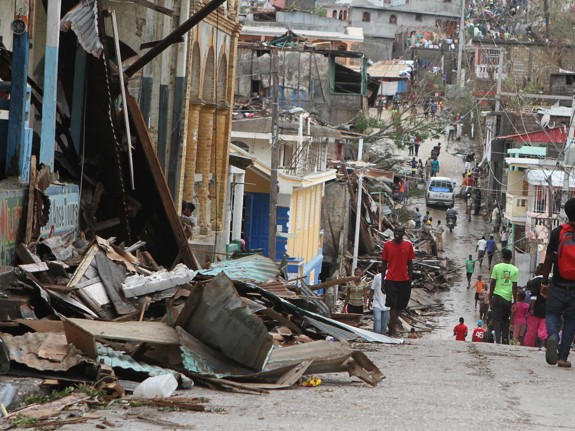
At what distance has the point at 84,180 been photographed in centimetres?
1555

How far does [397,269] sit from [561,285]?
186 inches

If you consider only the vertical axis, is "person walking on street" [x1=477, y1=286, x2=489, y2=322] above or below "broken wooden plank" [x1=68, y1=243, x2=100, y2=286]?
below

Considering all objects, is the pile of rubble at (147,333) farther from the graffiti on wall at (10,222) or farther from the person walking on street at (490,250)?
the person walking on street at (490,250)

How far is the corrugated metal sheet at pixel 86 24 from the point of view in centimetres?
1396

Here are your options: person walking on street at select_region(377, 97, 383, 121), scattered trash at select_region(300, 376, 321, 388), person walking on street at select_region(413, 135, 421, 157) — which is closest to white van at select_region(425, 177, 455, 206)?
person walking on street at select_region(413, 135, 421, 157)

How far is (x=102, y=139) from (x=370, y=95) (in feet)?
164

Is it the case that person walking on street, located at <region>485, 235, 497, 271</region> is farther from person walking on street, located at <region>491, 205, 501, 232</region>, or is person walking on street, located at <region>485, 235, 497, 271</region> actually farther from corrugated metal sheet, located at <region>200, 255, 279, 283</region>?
corrugated metal sheet, located at <region>200, 255, 279, 283</region>

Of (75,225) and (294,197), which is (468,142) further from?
(75,225)

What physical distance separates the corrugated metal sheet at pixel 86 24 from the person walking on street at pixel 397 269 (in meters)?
4.59

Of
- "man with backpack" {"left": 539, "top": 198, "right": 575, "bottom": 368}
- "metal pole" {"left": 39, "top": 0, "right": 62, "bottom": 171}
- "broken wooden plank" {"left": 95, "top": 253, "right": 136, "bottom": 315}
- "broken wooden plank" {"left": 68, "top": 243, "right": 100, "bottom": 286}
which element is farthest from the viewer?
"metal pole" {"left": 39, "top": 0, "right": 62, "bottom": 171}

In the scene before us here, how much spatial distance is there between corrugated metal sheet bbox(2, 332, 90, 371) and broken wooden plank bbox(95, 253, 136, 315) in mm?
1939

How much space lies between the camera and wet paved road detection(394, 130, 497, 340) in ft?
132

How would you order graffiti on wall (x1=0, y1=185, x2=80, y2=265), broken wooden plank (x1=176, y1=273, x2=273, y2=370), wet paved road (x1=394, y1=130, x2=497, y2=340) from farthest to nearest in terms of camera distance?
wet paved road (x1=394, y1=130, x2=497, y2=340)
graffiti on wall (x1=0, y1=185, x2=80, y2=265)
broken wooden plank (x1=176, y1=273, x2=273, y2=370)

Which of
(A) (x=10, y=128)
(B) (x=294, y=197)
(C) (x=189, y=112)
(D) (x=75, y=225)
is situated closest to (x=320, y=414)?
→ (A) (x=10, y=128)
